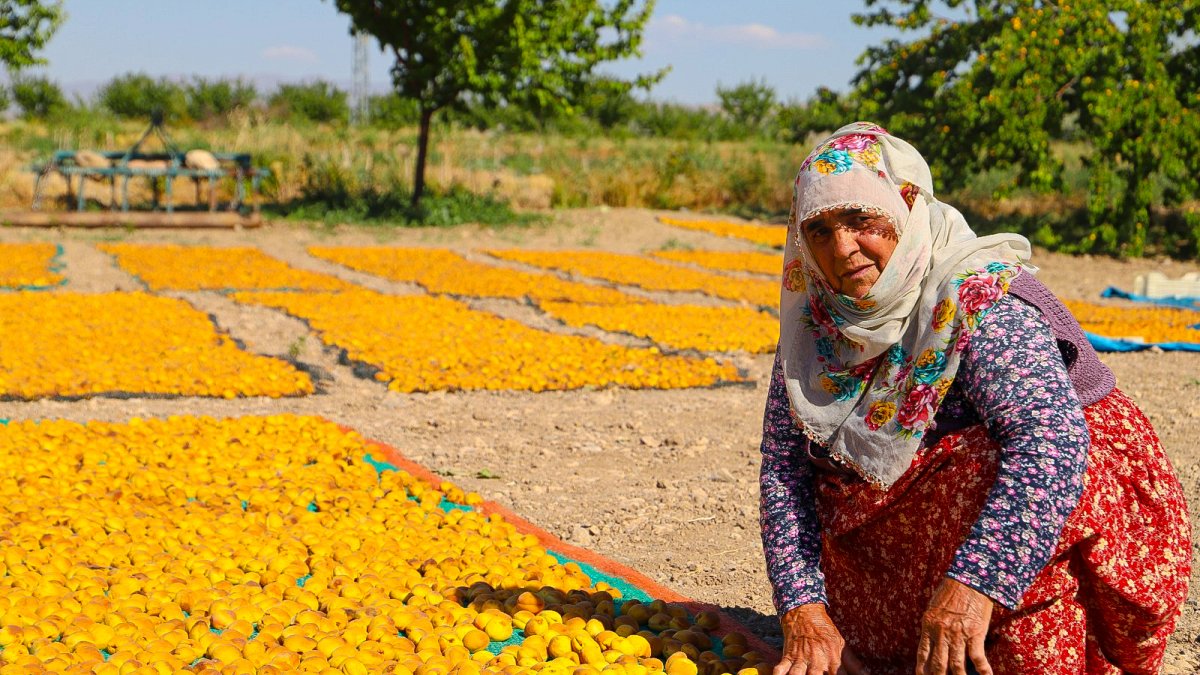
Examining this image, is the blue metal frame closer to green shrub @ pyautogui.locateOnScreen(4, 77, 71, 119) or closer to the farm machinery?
the farm machinery

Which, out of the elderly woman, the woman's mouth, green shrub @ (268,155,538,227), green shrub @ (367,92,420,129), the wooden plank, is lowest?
the wooden plank

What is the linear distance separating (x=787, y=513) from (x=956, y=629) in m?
0.52

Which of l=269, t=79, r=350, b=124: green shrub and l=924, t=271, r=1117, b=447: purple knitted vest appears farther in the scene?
l=269, t=79, r=350, b=124: green shrub

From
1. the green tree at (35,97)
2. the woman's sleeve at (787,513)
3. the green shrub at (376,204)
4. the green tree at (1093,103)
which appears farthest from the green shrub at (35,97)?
the woman's sleeve at (787,513)

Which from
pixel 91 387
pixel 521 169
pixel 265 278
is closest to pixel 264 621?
pixel 91 387

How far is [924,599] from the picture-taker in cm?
225

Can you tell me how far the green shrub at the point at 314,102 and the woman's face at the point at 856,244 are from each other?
43.8 meters

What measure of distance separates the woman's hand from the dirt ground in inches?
38.6

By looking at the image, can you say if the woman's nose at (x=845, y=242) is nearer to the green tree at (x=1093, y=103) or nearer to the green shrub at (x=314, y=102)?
the green tree at (x=1093, y=103)

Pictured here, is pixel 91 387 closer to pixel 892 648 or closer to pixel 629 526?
pixel 629 526

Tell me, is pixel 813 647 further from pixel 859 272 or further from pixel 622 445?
pixel 622 445

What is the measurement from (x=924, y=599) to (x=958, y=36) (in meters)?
15.7

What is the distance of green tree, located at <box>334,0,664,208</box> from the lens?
16734 mm

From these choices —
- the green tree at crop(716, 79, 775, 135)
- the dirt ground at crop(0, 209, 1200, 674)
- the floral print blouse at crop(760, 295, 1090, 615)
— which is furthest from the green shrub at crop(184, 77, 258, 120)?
the floral print blouse at crop(760, 295, 1090, 615)
